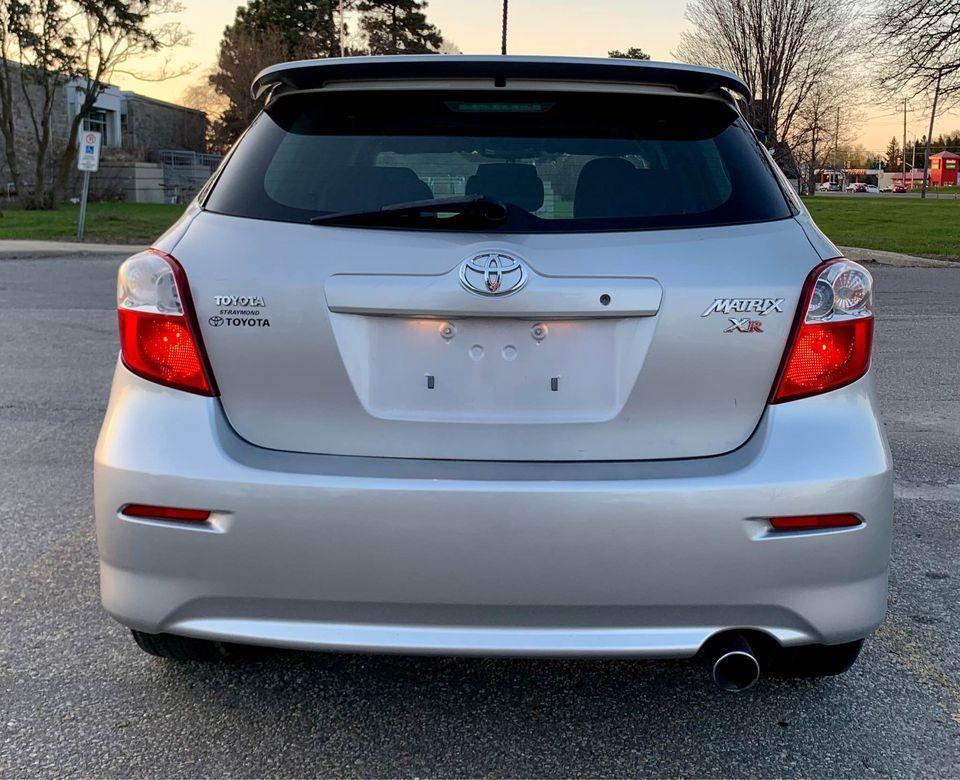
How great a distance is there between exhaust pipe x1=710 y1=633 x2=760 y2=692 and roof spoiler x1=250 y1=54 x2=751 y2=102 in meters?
1.35

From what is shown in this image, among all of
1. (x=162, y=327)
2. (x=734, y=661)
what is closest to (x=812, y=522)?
(x=734, y=661)

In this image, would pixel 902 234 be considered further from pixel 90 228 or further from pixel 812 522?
pixel 812 522

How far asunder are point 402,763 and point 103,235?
2262 centimetres

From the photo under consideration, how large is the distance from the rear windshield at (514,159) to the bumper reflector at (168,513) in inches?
27.5

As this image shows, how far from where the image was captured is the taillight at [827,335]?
7.27 feet

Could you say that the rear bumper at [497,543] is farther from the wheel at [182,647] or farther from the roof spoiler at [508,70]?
the roof spoiler at [508,70]

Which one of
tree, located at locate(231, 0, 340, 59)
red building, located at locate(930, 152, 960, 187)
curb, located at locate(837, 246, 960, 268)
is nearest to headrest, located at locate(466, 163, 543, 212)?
curb, located at locate(837, 246, 960, 268)

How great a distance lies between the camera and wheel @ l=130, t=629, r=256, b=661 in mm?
2564

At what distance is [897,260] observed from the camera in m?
18.6

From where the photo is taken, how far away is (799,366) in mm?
2225

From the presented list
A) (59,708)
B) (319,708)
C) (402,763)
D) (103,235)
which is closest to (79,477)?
(59,708)

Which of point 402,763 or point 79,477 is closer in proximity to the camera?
point 402,763

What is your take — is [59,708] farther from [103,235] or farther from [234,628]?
[103,235]

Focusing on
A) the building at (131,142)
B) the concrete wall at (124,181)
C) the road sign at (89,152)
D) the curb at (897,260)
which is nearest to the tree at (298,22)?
the building at (131,142)
